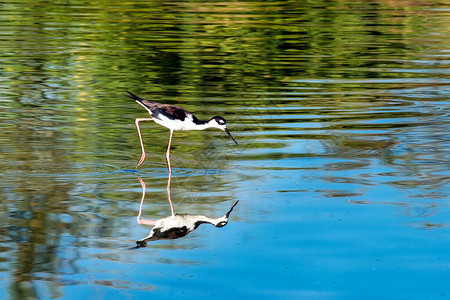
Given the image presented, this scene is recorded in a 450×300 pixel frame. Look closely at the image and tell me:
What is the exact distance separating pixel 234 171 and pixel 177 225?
80.4 inches

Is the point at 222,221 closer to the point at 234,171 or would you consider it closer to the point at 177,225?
the point at 177,225

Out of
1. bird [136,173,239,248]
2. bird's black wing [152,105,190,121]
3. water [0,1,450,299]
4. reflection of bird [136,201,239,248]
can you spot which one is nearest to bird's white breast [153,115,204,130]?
bird's black wing [152,105,190,121]

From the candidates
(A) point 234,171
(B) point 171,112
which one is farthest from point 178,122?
(A) point 234,171

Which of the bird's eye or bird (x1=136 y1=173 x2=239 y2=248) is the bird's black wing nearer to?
bird (x1=136 y1=173 x2=239 y2=248)

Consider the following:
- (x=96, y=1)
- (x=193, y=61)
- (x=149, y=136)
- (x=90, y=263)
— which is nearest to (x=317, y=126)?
(x=149, y=136)

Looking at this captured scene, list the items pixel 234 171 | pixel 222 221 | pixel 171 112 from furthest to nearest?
1. pixel 171 112
2. pixel 234 171
3. pixel 222 221

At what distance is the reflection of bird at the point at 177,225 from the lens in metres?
7.60

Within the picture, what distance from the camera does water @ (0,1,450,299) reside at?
6.74 metres

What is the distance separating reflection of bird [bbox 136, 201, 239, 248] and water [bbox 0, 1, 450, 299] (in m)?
0.09

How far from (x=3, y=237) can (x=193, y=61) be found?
1173cm

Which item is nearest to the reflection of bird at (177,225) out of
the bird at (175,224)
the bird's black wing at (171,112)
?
the bird at (175,224)

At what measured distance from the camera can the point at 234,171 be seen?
32.2ft

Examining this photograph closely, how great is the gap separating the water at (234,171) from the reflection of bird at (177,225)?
3.6 inches

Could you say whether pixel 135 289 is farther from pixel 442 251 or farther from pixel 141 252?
pixel 442 251
